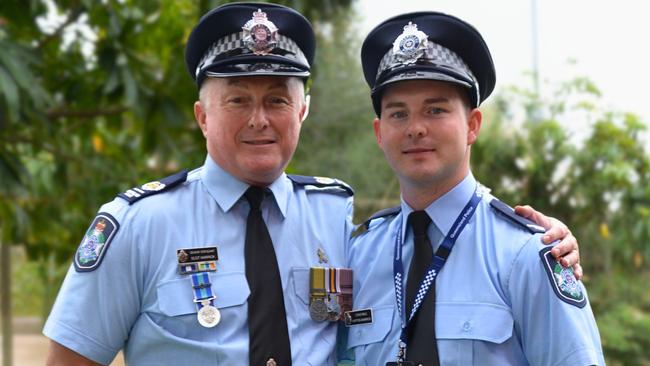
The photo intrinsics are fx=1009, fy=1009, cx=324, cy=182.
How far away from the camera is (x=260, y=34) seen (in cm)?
288

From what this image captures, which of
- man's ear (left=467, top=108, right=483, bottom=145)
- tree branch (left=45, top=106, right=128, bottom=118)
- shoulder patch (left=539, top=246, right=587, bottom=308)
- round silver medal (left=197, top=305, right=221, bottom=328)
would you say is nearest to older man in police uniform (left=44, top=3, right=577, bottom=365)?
round silver medal (left=197, top=305, right=221, bottom=328)

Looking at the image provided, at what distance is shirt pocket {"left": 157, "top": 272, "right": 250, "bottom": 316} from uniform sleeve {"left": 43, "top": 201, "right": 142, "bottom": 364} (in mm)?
91

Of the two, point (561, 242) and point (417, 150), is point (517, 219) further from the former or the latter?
point (417, 150)

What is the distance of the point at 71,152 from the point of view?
19.0 feet

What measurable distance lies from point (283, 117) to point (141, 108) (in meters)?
2.01

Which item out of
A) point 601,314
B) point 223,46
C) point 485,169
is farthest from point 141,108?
point 601,314

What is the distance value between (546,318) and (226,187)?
0.98 meters

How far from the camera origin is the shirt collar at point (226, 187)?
2902 mm

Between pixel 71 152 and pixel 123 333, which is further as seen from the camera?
pixel 71 152

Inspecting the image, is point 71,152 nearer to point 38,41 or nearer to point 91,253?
point 38,41

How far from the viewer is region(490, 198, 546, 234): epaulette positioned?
2643 mm

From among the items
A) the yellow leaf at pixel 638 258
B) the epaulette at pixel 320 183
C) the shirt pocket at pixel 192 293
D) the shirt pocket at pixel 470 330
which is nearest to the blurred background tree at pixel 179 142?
the yellow leaf at pixel 638 258

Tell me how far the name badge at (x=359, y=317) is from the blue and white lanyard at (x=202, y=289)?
0.39 meters

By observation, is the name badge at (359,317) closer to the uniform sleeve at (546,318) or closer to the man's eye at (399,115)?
the uniform sleeve at (546,318)
